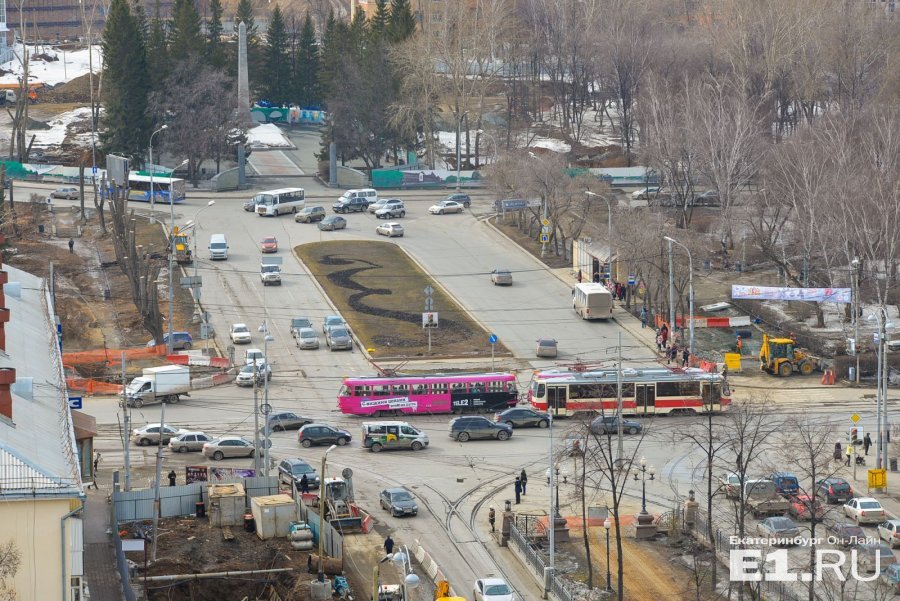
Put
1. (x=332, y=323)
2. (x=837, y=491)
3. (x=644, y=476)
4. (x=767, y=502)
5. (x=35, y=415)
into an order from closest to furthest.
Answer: (x=35, y=415) → (x=767, y=502) → (x=837, y=491) → (x=644, y=476) → (x=332, y=323)

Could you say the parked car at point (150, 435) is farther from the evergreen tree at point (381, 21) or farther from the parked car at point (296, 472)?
the evergreen tree at point (381, 21)

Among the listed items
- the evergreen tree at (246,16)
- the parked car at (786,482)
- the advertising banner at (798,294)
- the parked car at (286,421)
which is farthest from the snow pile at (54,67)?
the parked car at (786,482)

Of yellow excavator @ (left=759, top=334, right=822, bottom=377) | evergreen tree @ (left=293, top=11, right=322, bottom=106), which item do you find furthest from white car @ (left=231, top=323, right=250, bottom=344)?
evergreen tree @ (left=293, top=11, right=322, bottom=106)

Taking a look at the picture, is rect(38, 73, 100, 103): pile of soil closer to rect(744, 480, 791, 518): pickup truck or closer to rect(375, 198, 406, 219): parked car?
rect(375, 198, 406, 219): parked car

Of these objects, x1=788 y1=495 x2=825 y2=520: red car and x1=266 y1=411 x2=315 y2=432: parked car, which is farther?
x1=266 y1=411 x2=315 y2=432: parked car

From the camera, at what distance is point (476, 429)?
69.9 metres

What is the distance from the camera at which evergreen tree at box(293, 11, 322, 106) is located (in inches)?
6132

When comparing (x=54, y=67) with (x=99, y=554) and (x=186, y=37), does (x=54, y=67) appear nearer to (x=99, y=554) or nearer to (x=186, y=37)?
(x=186, y=37)

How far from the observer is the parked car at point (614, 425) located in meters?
67.6

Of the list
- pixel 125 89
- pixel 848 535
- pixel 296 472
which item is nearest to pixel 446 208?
pixel 125 89

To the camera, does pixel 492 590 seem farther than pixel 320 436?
No

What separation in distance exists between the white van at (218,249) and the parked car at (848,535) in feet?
181

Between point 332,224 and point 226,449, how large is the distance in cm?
4741

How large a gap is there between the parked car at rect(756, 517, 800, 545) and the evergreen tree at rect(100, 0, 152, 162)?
82541mm
